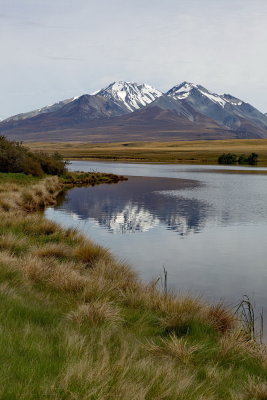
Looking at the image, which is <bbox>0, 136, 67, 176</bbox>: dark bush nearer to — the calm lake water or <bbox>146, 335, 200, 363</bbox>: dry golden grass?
the calm lake water

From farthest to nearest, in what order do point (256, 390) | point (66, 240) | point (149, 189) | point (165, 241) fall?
1. point (149, 189)
2. point (165, 241)
3. point (66, 240)
4. point (256, 390)

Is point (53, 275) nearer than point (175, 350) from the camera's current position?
No

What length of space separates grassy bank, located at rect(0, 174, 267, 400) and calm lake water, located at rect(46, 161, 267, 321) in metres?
3.45

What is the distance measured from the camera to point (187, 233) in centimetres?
2481

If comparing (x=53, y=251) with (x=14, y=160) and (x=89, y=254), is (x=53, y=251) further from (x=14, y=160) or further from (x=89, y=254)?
(x=14, y=160)

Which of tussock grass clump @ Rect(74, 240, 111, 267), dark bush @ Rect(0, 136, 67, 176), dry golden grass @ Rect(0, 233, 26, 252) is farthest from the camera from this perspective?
dark bush @ Rect(0, 136, 67, 176)

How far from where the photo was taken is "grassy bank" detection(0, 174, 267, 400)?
5012mm

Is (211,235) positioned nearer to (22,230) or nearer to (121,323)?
(22,230)

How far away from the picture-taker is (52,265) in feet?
39.4

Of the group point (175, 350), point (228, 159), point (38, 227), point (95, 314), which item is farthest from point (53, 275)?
point (228, 159)

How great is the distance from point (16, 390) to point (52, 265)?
24.9 feet

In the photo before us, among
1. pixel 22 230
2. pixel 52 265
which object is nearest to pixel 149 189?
pixel 22 230

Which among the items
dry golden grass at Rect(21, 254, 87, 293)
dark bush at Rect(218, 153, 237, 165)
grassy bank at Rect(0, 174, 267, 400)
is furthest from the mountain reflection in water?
dark bush at Rect(218, 153, 237, 165)

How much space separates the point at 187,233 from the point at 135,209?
1111 centimetres
